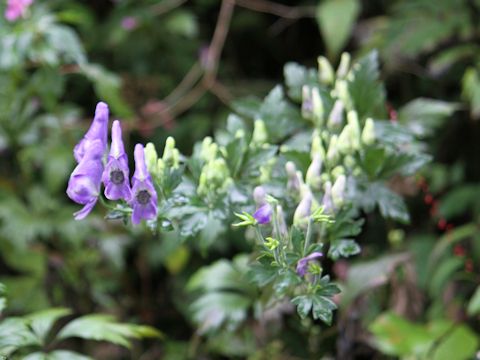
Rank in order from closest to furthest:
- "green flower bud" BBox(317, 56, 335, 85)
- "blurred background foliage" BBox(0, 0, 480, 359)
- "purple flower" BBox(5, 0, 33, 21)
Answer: "green flower bud" BBox(317, 56, 335, 85)
"blurred background foliage" BBox(0, 0, 480, 359)
"purple flower" BBox(5, 0, 33, 21)

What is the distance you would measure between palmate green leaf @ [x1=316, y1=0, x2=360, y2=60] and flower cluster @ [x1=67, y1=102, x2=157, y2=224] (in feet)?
4.74

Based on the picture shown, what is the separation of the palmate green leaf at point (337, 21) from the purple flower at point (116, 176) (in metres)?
1.46

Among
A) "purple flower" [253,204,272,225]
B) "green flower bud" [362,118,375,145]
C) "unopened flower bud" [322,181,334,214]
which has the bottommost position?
"unopened flower bud" [322,181,334,214]

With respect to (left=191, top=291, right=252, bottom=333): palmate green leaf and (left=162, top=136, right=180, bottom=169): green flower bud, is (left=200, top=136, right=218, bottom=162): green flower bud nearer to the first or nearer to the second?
(left=162, top=136, right=180, bottom=169): green flower bud

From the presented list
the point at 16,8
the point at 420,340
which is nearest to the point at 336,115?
the point at 420,340

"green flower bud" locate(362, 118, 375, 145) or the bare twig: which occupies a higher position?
the bare twig

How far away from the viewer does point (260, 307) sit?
4.55 ft

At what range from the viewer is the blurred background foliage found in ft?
5.54

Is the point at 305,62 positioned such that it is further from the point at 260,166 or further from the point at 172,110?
the point at 260,166

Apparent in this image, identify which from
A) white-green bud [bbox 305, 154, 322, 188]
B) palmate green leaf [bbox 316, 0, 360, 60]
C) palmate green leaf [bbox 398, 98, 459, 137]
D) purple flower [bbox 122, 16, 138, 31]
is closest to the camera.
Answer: white-green bud [bbox 305, 154, 322, 188]

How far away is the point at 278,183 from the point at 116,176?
0.34m

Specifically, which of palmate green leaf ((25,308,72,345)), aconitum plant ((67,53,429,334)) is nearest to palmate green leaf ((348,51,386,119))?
aconitum plant ((67,53,429,334))

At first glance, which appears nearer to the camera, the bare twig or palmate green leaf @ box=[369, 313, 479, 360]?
palmate green leaf @ box=[369, 313, 479, 360]

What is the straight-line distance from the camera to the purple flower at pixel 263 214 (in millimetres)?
1055
